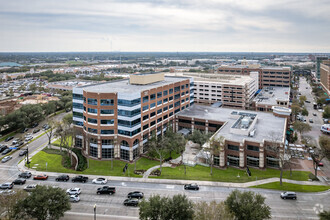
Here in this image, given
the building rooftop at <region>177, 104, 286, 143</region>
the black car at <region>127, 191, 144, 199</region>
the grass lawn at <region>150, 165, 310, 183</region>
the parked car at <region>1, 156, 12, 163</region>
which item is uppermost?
the building rooftop at <region>177, 104, 286, 143</region>

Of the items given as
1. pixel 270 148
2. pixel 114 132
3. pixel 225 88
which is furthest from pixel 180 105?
pixel 225 88

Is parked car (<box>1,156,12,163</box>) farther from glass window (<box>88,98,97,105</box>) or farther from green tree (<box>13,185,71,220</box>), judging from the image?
green tree (<box>13,185,71,220</box>)

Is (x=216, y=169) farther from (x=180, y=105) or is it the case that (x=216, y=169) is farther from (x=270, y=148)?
(x=180, y=105)

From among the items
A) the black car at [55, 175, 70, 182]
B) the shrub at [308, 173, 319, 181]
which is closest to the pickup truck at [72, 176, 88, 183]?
the black car at [55, 175, 70, 182]

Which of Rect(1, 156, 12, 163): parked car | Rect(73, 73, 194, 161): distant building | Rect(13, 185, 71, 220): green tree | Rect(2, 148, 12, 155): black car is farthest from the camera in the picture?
Rect(2, 148, 12, 155): black car

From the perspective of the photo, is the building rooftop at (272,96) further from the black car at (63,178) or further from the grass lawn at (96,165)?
the black car at (63,178)

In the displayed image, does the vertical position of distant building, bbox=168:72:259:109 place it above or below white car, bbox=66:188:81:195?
above

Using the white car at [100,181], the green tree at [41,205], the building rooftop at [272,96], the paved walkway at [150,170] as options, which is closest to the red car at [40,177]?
the white car at [100,181]
